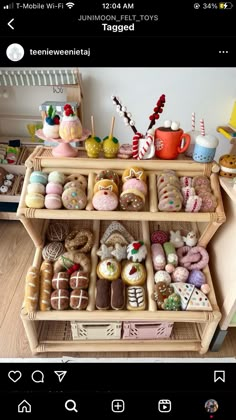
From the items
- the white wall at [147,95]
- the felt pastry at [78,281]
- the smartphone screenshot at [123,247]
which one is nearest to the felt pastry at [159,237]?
the smartphone screenshot at [123,247]

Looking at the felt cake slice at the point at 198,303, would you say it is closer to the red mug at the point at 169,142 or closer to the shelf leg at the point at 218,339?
the shelf leg at the point at 218,339

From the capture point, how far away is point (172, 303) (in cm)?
112

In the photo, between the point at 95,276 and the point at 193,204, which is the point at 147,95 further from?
the point at 95,276

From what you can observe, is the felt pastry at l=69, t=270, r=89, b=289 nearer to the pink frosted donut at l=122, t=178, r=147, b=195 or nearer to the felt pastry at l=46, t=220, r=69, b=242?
the felt pastry at l=46, t=220, r=69, b=242

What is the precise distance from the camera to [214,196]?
110 cm

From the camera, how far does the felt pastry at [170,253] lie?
1.24 m

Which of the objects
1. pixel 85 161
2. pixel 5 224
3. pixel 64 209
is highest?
pixel 85 161
